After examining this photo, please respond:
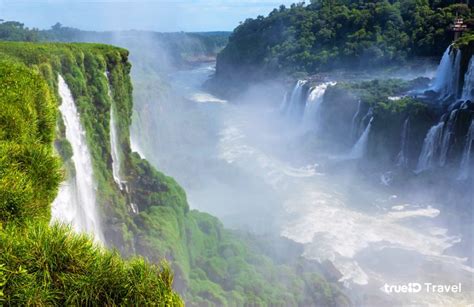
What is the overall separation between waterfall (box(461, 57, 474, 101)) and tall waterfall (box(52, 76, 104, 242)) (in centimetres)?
2874

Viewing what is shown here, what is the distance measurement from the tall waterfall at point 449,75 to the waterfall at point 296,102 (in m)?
16.1

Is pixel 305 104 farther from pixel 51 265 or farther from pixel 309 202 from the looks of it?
pixel 51 265

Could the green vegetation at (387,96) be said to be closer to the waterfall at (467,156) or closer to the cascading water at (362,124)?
the cascading water at (362,124)

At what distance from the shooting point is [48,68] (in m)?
15.6

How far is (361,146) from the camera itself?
130 ft

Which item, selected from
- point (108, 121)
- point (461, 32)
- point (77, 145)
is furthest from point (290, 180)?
point (461, 32)

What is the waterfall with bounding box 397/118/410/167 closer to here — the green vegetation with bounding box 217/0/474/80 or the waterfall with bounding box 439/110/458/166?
the waterfall with bounding box 439/110/458/166

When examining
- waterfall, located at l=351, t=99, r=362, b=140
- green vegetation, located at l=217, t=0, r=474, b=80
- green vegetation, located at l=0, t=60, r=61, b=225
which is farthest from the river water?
green vegetation, located at l=217, t=0, r=474, b=80

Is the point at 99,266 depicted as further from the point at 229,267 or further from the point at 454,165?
the point at 454,165

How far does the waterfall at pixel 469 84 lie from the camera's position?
32844 mm

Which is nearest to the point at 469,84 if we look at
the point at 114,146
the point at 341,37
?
the point at 114,146

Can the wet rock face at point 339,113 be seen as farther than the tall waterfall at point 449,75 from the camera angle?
Yes

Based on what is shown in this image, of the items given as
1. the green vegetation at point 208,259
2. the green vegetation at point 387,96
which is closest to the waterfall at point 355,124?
the green vegetation at point 387,96

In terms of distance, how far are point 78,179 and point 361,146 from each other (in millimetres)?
29067
